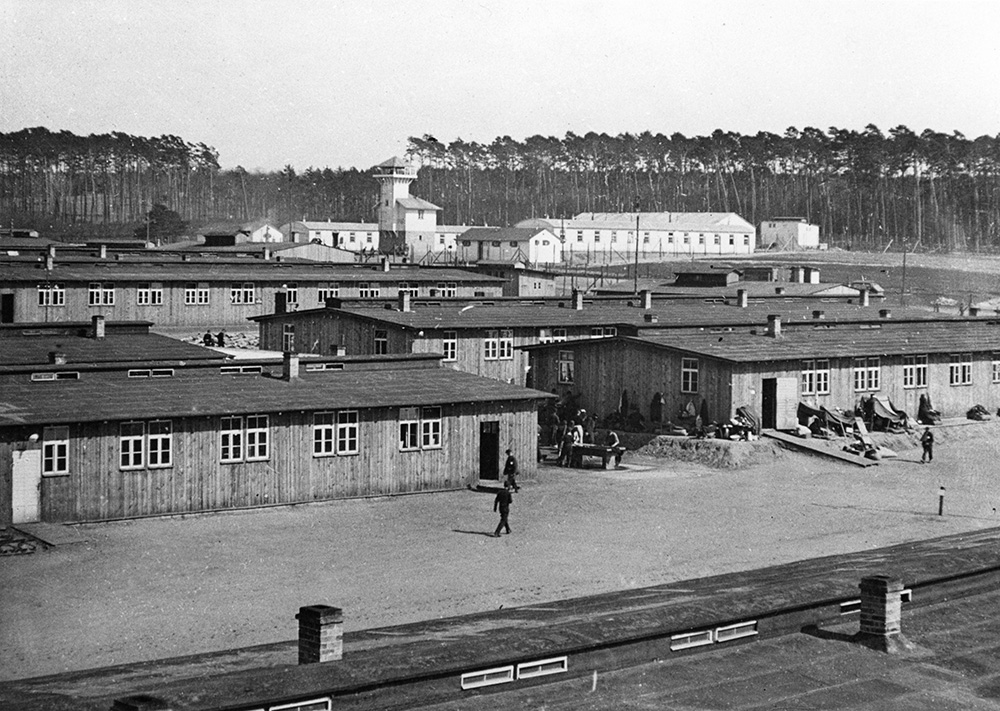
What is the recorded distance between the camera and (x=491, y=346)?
56.8 meters

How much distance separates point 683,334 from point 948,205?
123 metres

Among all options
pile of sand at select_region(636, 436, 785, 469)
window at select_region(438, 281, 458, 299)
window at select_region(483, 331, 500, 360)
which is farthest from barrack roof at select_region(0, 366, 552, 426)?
window at select_region(438, 281, 458, 299)

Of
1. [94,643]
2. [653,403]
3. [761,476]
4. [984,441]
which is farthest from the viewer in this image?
[984,441]

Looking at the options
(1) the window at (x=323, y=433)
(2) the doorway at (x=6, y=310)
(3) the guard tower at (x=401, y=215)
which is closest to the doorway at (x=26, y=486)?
(1) the window at (x=323, y=433)

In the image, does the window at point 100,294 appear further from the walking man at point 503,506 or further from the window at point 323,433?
the walking man at point 503,506

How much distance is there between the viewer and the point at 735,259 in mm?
127062

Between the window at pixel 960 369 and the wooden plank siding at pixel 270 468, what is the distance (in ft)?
75.5

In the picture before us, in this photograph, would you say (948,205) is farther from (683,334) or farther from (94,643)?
(94,643)

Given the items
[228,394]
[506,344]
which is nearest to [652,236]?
[506,344]

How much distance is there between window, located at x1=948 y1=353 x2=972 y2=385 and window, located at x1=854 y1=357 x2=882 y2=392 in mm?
4833

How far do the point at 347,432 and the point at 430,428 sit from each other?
8.92 feet

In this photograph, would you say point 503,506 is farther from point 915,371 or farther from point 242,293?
point 242,293

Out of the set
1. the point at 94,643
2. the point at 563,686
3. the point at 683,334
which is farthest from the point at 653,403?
the point at 563,686

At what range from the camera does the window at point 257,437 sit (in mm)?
35344
